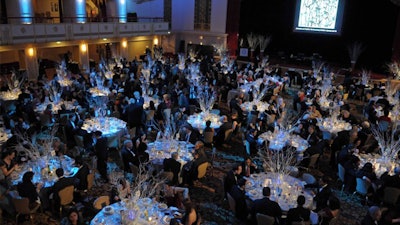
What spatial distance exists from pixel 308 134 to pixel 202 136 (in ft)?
9.70

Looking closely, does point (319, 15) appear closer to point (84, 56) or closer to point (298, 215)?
point (84, 56)

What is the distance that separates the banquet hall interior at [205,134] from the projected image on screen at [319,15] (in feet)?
0.20

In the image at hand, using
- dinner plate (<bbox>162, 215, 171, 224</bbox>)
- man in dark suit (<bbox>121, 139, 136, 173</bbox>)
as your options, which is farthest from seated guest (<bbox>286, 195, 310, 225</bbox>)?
man in dark suit (<bbox>121, 139, 136, 173</bbox>)

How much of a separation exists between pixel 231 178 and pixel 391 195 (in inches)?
128

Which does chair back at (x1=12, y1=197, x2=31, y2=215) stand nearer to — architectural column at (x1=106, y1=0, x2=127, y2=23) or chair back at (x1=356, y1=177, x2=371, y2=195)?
chair back at (x1=356, y1=177, x2=371, y2=195)

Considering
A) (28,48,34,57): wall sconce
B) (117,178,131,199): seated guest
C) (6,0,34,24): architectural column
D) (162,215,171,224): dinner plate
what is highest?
(6,0,34,24): architectural column

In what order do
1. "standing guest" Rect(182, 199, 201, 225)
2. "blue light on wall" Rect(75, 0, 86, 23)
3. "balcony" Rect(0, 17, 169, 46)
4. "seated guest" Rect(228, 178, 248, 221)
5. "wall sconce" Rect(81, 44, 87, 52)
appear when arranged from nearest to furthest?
"standing guest" Rect(182, 199, 201, 225)
"seated guest" Rect(228, 178, 248, 221)
"balcony" Rect(0, 17, 169, 46)
"wall sconce" Rect(81, 44, 87, 52)
"blue light on wall" Rect(75, 0, 86, 23)

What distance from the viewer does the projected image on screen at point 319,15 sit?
872 inches

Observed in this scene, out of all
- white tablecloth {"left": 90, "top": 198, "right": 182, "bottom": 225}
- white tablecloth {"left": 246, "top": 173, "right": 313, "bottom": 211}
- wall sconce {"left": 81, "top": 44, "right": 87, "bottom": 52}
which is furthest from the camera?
wall sconce {"left": 81, "top": 44, "right": 87, "bottom": 52}

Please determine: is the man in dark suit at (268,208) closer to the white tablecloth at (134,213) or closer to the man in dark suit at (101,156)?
the white tablecloth at (134,213)

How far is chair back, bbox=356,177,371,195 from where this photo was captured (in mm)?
7730

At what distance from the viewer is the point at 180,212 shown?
20.9 ft

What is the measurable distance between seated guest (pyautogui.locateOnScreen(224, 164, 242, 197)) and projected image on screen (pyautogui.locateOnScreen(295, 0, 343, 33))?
Result: 1788 centimetres

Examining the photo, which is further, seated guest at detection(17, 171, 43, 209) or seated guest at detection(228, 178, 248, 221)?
seated guest at detection(228, 178, 248, 221)
